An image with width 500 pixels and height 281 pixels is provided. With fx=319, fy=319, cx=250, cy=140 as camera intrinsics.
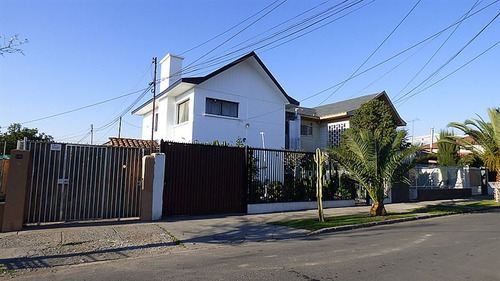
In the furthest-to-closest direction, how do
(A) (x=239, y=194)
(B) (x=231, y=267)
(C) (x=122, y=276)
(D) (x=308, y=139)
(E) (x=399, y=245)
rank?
(D) (x=308, y=139), (A) (x=239, y=194), (E) (x=399, y=245), (B) (x=231, y=267), (C) (x=122, y=276)

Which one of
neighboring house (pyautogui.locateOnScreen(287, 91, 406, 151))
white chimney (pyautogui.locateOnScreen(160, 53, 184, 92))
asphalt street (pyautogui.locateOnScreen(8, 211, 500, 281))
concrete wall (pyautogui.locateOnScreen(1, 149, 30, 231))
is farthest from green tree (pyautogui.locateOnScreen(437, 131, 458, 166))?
concrete wall (pyautogui.locateOnScreen(1, 149, 30, 231))

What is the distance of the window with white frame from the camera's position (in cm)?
2424

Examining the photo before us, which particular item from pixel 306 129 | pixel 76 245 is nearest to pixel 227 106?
pixel 306 129

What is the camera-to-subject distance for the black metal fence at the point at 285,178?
1289 centimetres

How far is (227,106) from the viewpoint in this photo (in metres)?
19.4

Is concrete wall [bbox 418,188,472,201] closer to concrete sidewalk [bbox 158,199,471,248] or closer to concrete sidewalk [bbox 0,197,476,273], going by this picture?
concrete sidewalk [bbox 158,199,471,248]

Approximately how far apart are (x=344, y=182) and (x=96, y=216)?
1111 centimetres

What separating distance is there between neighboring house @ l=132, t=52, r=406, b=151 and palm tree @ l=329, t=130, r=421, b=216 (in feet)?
25.2

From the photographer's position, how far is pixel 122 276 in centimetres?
529

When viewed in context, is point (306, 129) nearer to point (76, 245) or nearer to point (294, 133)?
point (294, 133)

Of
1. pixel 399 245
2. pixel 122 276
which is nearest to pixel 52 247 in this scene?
pixel 122 276

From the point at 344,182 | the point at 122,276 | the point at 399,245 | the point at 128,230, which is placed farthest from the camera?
the point at 344,182

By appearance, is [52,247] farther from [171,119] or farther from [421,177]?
[421,177]

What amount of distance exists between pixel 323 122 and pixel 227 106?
9769mm
